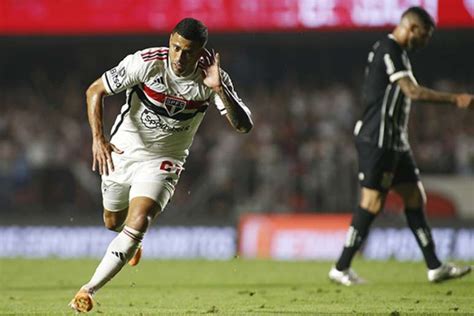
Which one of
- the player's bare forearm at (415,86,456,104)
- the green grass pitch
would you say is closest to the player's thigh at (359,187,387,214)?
the green grass pitch

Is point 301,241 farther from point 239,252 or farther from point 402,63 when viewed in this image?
point 402,63

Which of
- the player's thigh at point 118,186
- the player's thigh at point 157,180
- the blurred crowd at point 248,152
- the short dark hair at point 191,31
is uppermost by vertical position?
the short dark hair at point 191,31

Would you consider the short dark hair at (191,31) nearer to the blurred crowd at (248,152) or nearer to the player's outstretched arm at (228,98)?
the player's outstretched arm at (228,98)

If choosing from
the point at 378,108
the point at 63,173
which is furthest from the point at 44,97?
the point at 378,108

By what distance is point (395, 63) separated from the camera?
9.62m

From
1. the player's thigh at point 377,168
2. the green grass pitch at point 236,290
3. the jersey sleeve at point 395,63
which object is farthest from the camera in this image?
the player's thigh at point 377,168

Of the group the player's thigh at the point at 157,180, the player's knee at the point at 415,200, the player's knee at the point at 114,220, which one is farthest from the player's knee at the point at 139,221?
the player's knee at the point at 415,200

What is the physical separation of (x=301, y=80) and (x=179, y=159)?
11.6m

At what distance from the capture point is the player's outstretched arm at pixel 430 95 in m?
8.27

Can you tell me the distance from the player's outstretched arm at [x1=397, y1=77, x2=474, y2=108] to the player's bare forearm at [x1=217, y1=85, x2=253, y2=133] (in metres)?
1.88

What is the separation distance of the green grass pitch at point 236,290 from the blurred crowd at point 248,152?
90.6 inches

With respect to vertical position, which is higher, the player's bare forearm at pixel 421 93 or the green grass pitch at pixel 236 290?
the player's bare forearm at pixel 421 93

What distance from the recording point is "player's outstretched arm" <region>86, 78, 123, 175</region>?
7477 millimetres

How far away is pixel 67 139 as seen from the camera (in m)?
18.3
